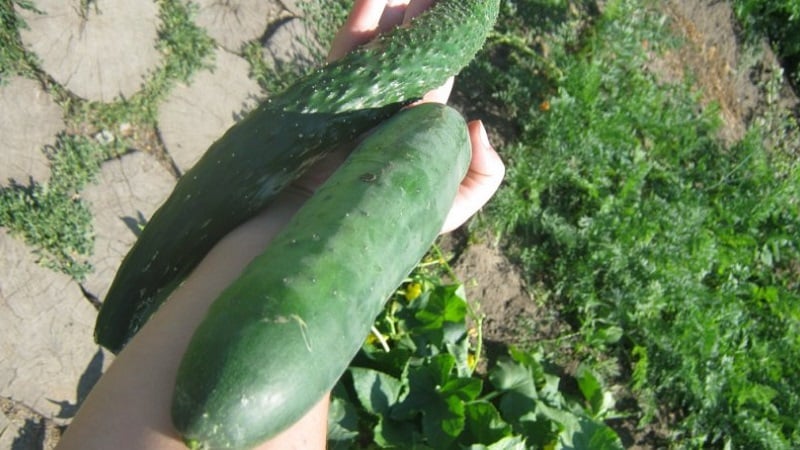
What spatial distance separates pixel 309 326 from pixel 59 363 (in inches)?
77.5

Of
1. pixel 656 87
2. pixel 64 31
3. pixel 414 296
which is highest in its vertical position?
pixel 64 31

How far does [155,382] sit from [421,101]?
138cm

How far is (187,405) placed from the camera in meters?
1.47

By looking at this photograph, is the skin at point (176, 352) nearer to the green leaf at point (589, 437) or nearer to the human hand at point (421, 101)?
the human hand at point (421, 101)

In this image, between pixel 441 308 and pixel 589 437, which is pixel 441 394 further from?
pixel 589 437

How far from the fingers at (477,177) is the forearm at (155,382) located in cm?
84

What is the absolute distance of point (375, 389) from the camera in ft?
10.6

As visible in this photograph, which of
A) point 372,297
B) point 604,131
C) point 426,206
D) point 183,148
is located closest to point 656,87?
point 604,131

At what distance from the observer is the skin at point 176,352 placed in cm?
167

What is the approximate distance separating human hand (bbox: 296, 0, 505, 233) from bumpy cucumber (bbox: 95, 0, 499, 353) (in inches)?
6.8

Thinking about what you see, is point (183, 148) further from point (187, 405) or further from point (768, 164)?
point (768, 164)

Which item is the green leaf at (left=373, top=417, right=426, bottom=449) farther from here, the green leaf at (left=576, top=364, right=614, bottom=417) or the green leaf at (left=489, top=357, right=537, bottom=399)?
the green leaf at (left=576, top=364, right=614, bottom=417)

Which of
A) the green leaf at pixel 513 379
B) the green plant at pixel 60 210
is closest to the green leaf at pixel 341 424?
the green leaf at pixel 513 379

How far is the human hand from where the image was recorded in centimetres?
263
